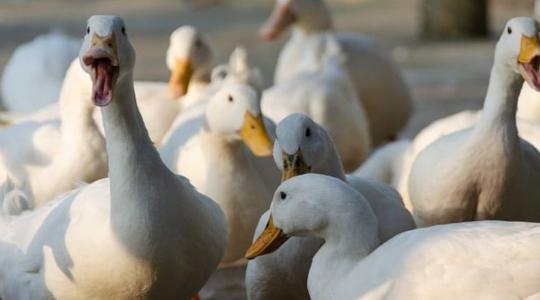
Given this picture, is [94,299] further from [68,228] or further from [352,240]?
[352,240]

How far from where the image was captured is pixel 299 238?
4.99m

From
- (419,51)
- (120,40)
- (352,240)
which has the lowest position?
(419,51)

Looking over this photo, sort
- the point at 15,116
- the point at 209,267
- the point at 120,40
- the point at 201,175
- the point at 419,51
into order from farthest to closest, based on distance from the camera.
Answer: the point at 419,51
the point at 15,116
the point at 201,175
the point at 209,267
the point at 120,40

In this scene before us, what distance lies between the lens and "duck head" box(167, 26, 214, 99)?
7.72m

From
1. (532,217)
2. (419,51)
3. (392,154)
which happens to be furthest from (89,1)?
(532,217)

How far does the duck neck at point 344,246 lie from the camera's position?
4.37m

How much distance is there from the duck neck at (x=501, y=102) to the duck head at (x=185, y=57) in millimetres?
2626

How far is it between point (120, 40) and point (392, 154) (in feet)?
8.88

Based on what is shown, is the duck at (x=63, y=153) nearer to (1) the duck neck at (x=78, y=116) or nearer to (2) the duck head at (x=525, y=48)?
(1) the duck neck at (x=78, y=116)

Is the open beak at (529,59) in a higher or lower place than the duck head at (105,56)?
lower

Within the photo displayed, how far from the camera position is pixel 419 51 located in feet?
42.1

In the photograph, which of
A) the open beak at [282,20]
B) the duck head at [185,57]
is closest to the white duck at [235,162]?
the duck head at [185,57]

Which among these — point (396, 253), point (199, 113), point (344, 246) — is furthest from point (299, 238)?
point (199, 113)

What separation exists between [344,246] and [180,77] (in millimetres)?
3527
